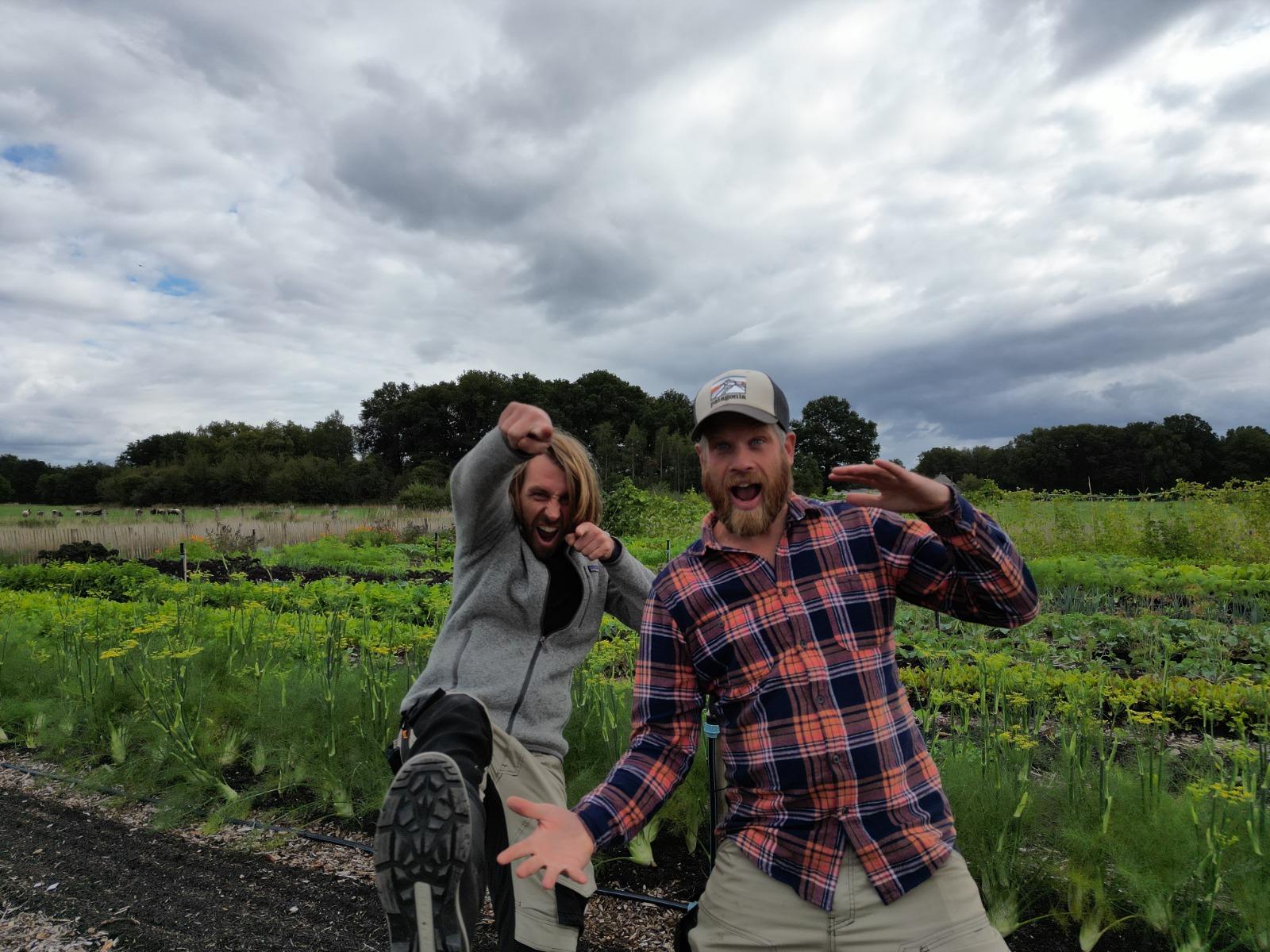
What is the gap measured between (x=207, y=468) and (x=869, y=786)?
1795 inches

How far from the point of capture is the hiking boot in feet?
4.39

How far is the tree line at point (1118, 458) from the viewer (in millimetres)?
31844

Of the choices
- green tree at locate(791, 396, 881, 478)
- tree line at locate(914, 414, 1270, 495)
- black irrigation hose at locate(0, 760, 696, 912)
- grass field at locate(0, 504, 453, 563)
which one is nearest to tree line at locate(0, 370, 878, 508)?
green tree at locate(791, 396, 881, 478)

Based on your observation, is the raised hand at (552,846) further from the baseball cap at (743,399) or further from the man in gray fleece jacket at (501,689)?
the baseball cap at (743,399)

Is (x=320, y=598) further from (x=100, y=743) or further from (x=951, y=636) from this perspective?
(x=951, y=636)

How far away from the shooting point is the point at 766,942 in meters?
1.42

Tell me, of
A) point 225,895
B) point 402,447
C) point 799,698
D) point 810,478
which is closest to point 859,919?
point 799,698

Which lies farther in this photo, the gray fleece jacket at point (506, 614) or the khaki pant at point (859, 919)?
the gray fleece jacket at point (506, 614)

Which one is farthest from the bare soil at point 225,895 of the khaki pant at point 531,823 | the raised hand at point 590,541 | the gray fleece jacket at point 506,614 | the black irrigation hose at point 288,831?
the raised hand at point 590,541

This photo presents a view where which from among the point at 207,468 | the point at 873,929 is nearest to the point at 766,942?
the point at 873,929

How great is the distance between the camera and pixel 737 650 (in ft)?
5.12

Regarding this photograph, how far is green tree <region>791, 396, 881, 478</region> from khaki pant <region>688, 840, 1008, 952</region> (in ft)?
120

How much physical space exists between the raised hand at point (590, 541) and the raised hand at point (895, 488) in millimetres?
699

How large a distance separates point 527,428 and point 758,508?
0.59 metres
